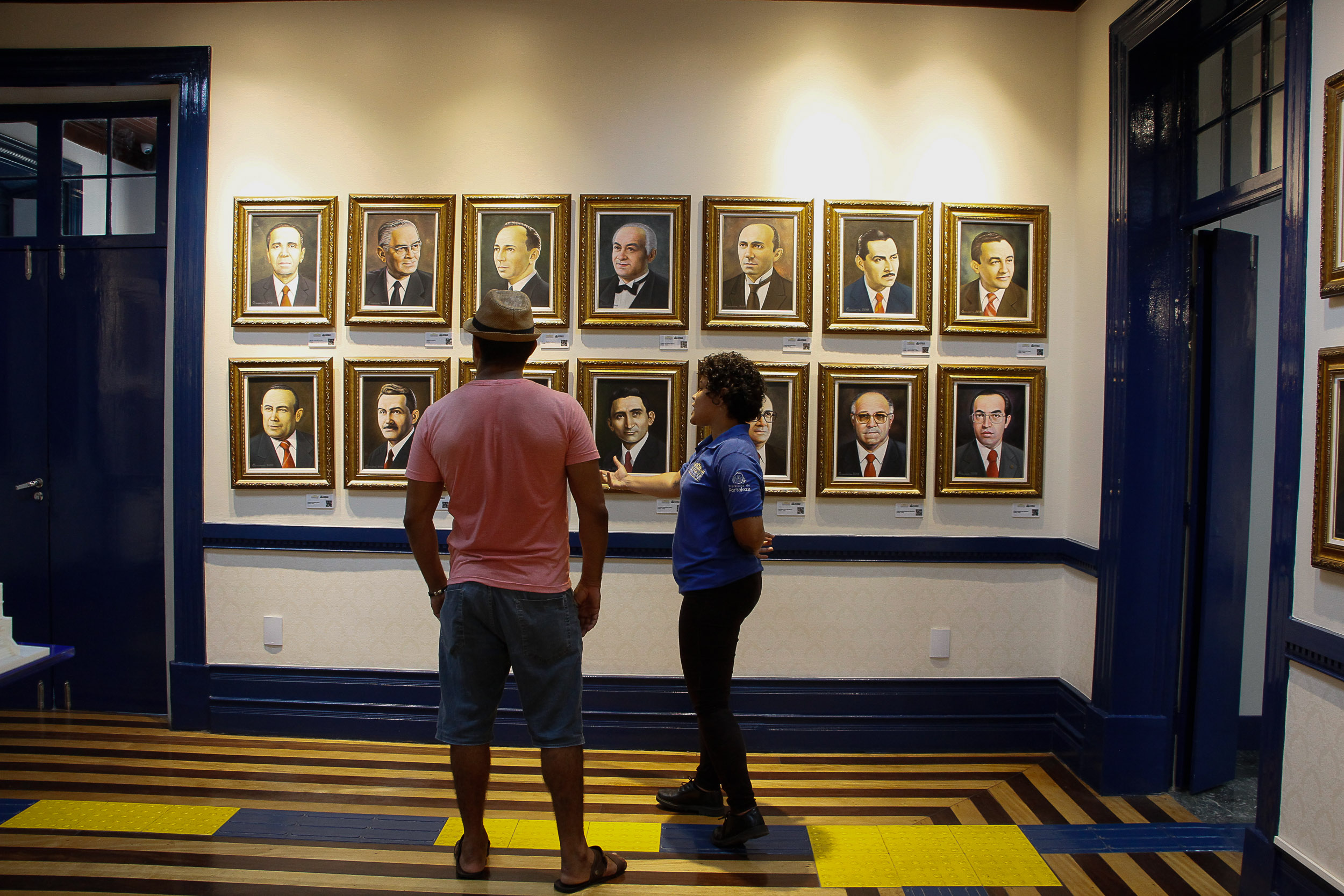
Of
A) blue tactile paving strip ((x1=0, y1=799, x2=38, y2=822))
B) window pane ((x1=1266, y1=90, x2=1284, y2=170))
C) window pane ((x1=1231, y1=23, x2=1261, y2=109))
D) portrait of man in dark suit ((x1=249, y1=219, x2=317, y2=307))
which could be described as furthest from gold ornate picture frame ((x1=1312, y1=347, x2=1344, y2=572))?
blue tactile paving strip ((x1=0, y1=799, x2=38, y2=822))

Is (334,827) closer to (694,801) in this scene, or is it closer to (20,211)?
(694,801)

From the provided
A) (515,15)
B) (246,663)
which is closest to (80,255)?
(246,663)

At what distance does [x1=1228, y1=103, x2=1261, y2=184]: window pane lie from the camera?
2.90m

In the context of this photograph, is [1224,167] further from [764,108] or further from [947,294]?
[764,108]

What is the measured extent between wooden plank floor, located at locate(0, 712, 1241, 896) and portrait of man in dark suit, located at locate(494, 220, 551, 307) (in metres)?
2.13

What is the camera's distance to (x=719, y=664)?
2.62 m

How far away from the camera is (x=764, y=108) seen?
355 centimetres

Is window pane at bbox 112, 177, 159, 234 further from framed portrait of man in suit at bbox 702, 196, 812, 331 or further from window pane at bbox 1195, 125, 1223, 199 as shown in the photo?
window pane at bbox 1195, 125, 1223, 199

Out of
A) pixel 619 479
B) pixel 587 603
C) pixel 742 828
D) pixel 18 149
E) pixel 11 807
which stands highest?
pixel 18 149

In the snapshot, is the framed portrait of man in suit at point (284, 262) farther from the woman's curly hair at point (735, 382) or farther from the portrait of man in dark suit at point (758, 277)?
the woman's curly hair at point (735, 382)

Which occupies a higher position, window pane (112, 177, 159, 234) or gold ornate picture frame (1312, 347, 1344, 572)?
window pane (112, 177, 159, 234)

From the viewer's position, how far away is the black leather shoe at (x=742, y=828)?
2.67 meters

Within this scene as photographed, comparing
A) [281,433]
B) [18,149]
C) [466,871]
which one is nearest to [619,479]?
[466,871]

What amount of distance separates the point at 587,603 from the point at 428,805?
127 centimetres
